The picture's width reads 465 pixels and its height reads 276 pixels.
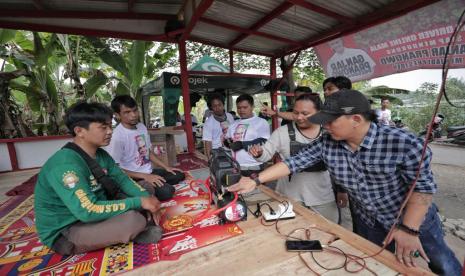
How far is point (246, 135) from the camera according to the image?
3.04 metres

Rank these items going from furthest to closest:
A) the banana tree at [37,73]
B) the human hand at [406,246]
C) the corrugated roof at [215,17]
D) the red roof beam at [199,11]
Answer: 1. the banana tree at [37,73]
2. the corrugated roof at [215,17]
3. the red roof beam at [199,11]
4. the human hand at [406,246]

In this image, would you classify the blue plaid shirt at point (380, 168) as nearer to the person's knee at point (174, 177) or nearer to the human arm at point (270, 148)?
the human arm at point (270, 148)

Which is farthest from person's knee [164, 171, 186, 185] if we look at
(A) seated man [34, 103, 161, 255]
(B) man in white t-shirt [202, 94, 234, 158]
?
(A) seated man [34, 103, 161, 255]

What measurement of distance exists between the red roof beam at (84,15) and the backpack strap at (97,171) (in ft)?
13.8

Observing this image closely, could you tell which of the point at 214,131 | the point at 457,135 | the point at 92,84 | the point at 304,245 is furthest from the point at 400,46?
the point at 457,135

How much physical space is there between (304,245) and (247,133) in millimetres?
1810

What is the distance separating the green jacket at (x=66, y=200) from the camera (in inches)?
56.4

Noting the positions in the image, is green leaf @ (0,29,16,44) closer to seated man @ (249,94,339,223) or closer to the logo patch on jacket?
the logo patch on jacket

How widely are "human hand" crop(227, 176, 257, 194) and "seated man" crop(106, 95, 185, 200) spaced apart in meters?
1.12

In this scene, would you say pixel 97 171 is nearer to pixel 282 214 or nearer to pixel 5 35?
pixel 282 214

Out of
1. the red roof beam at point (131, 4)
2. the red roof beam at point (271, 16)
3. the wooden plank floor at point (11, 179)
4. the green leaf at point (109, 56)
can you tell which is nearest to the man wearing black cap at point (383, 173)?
the red roof beam at point (271, 16)

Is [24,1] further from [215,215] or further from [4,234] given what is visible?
[215,215]

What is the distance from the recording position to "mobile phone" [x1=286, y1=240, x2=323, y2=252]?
52.9 inches

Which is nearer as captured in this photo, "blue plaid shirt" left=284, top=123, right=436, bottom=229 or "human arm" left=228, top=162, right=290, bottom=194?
"blue plaid shirt" left=284, top=123, right=436, bottom=229
